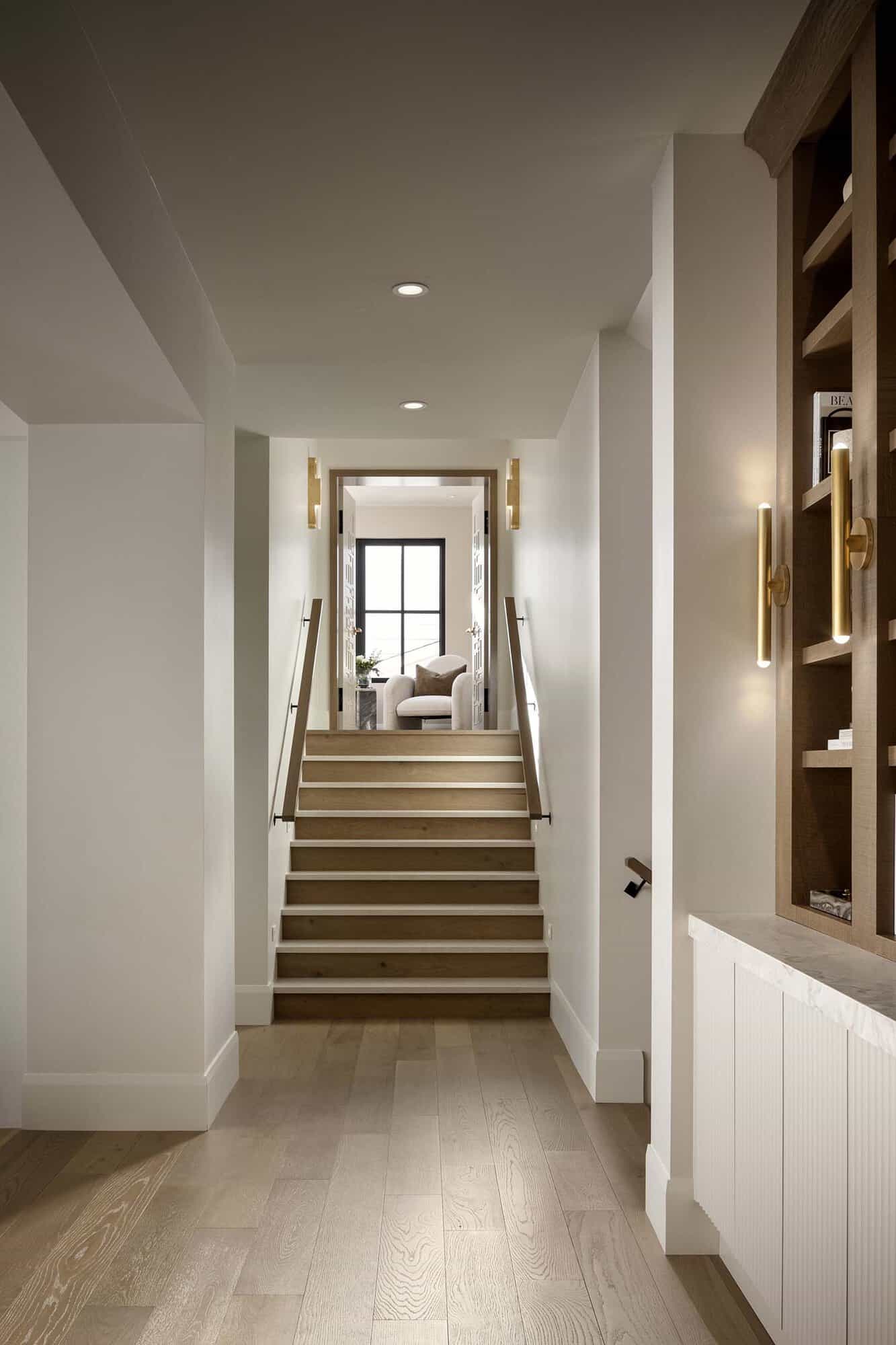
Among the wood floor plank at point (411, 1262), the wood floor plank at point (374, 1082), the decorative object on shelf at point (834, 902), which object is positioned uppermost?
the decorative object on shelf at point (834, 902)

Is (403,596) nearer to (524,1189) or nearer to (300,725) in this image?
(300,725)

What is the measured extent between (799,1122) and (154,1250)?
1.64m

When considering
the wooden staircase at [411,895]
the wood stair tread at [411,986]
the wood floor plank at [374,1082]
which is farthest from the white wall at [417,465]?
the wood floor plank at [374,1082]

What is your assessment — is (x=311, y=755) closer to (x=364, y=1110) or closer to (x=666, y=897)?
(x=364, y=1110)

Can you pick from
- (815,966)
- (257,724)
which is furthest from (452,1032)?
(815,966)

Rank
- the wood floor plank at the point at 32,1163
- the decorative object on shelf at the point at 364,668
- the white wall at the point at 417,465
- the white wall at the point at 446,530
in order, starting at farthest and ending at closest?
1. the white wall at the point at 446,530
2. the decorative object on shelf at the point at 364,668
3. the white wall at the point at 417,465
4. the wood floor plank at the point at 32,1163

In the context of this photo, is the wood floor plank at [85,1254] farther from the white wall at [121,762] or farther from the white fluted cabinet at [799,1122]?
the white fluted cabinet at [799,1122]

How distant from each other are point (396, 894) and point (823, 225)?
13.1ft

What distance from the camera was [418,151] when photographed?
286 centimetres

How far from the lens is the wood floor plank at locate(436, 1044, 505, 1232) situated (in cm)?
302

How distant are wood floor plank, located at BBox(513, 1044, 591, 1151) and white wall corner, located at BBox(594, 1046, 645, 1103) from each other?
123 millimetres

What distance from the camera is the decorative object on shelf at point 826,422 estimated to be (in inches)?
99.3

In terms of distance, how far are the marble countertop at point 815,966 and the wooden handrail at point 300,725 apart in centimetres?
322

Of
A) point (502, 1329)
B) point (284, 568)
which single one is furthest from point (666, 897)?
point (284, 568)
